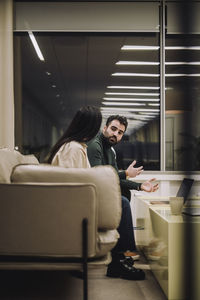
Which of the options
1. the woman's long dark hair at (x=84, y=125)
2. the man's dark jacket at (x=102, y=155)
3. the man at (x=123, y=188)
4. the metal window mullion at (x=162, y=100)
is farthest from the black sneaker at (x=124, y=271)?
the metal window mullion at (x=162, y=100)

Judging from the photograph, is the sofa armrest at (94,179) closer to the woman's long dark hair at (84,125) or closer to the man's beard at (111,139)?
the woman's long dark hair at (84,125)

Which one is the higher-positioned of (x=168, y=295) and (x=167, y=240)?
(x=167, y=240)

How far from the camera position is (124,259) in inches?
103

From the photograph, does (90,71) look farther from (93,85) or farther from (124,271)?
(124,271)

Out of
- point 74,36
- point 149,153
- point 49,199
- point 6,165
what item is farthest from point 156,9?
point 49,199

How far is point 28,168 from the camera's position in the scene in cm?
178

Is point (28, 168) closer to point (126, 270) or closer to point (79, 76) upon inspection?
point (126, 270)

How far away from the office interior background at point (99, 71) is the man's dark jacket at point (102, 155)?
4.14ft

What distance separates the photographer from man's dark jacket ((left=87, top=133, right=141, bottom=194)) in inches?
109

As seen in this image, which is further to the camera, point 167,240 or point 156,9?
point 156,9

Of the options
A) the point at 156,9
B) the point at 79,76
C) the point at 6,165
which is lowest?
the point at 6,165

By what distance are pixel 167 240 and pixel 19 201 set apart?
86 centimetres

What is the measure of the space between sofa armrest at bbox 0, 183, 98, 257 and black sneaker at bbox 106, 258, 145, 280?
919mm

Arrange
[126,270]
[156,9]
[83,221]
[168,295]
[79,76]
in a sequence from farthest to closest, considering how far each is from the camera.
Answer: [79,76] < [156,9] < [126,270] < [168,295] < [83,221]
